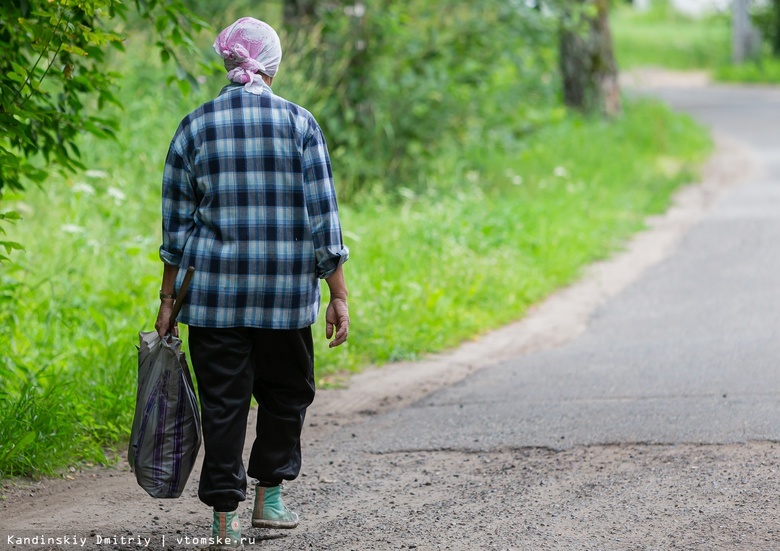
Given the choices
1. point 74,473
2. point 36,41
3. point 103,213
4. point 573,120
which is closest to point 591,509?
point 74,473

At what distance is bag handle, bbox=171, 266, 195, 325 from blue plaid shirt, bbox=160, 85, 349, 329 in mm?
22

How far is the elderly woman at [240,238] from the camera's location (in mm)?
3930

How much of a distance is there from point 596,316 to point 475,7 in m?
4.09

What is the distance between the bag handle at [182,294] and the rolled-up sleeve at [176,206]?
0.33 ft

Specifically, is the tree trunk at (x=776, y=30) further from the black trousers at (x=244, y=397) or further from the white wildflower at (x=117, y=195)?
the black trousers at (x=244, y=397)

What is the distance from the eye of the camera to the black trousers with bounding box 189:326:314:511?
4031 mm

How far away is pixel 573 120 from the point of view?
16266 millimetres

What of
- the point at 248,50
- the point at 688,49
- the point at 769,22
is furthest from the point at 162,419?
the point at 688,49

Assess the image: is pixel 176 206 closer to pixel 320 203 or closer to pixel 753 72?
pixel 320 203

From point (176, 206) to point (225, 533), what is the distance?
118cm

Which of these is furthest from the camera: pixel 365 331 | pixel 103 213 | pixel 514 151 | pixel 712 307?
pixel 514 151

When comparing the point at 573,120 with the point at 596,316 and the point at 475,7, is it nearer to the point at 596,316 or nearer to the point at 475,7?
the point at 475,7

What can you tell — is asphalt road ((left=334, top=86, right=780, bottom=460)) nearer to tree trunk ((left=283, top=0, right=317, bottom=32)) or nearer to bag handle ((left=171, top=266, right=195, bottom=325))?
bag handle ((left=171, top=266, right=195, bottom=325))

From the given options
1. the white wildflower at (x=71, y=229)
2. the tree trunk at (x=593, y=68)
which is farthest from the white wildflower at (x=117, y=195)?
the tree trunk at (x=593, y=68)
